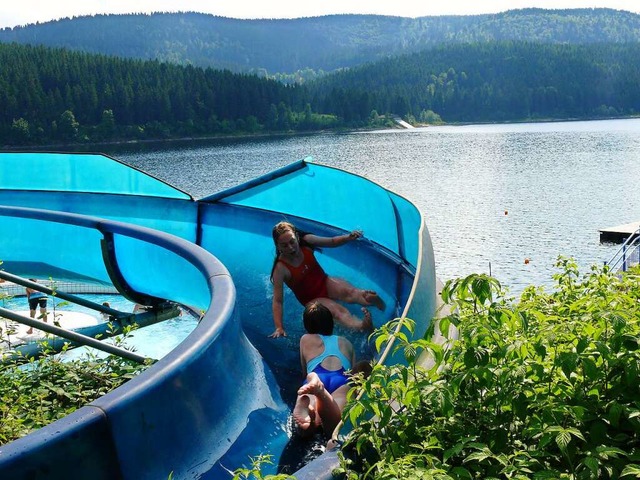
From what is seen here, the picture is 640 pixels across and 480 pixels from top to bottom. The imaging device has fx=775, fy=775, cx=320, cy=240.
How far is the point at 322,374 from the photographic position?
4.50 metres

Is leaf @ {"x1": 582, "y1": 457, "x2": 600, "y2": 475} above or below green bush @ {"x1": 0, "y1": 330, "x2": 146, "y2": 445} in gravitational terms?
above

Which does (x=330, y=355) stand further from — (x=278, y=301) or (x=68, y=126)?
(x=68, y=126)

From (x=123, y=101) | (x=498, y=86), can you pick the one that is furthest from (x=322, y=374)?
(x=498, y=86)

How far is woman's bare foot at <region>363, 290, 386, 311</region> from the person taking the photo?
6074 mm

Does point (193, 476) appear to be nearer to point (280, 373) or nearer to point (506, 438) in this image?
point (506, 438)

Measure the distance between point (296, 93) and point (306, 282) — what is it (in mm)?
121007

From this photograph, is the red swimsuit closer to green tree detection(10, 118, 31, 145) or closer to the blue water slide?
the blue water slide

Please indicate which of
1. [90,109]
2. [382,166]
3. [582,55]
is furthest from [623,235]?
[582,55]

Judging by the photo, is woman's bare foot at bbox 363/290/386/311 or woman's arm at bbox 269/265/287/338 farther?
woman's bare foot at bbox 363/290/386/311

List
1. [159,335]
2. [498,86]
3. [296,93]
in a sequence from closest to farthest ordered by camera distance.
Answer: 1. [159,335]
2. [296,93]
3. [498,86]

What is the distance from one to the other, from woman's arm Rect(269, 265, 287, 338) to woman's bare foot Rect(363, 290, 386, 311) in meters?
0.68

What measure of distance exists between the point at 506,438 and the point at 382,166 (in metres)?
50.4

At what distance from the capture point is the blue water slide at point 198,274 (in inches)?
107

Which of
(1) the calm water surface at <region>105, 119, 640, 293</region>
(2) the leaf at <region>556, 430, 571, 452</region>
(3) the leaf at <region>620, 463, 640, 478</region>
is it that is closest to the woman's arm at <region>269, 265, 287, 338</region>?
(1) the calm water surface at <region>105, 119, 640, 293</region>
